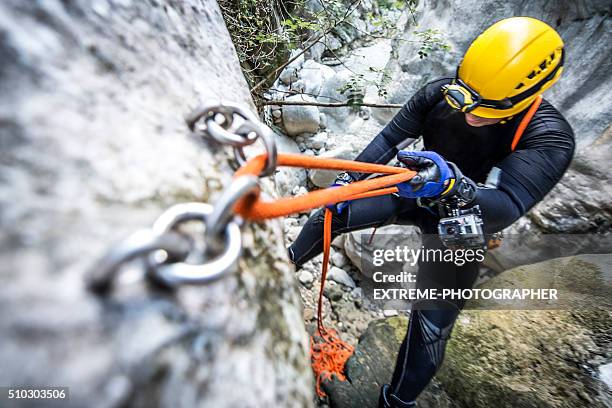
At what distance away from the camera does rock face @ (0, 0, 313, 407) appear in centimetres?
31

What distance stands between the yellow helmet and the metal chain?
4.82 feet

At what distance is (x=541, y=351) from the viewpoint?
6.35 feet

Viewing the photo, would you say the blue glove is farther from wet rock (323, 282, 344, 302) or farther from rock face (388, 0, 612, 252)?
rock face (388, 0, 612, 252)

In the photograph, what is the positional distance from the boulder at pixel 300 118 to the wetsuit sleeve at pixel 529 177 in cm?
287

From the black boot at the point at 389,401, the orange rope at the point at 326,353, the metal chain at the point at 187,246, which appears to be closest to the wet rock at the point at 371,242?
the orange rope at the point at 326,353

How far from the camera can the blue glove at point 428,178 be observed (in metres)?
1.29

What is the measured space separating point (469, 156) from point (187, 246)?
6.23 ft

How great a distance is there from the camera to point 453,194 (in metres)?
1.35

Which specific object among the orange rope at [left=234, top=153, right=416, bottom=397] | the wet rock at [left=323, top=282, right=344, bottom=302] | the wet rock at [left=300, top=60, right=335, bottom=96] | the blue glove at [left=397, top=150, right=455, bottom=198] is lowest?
the wet rock at [left=323, top=282, right=344, bottom=302]

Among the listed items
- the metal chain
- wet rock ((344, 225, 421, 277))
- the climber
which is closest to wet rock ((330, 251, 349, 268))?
wet rock ((344, 225, 421, 277))

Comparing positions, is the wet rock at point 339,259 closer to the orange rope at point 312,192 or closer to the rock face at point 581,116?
the orange rope at point 312,192

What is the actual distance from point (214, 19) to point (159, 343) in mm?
1051

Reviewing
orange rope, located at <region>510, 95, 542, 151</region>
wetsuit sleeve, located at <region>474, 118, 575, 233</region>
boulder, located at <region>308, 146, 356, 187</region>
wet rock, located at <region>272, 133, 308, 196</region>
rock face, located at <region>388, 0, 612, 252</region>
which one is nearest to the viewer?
wetsuit sleeve, located at <region>474, 118, 575, 233</region>

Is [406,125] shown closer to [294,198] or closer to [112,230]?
[294,198]
